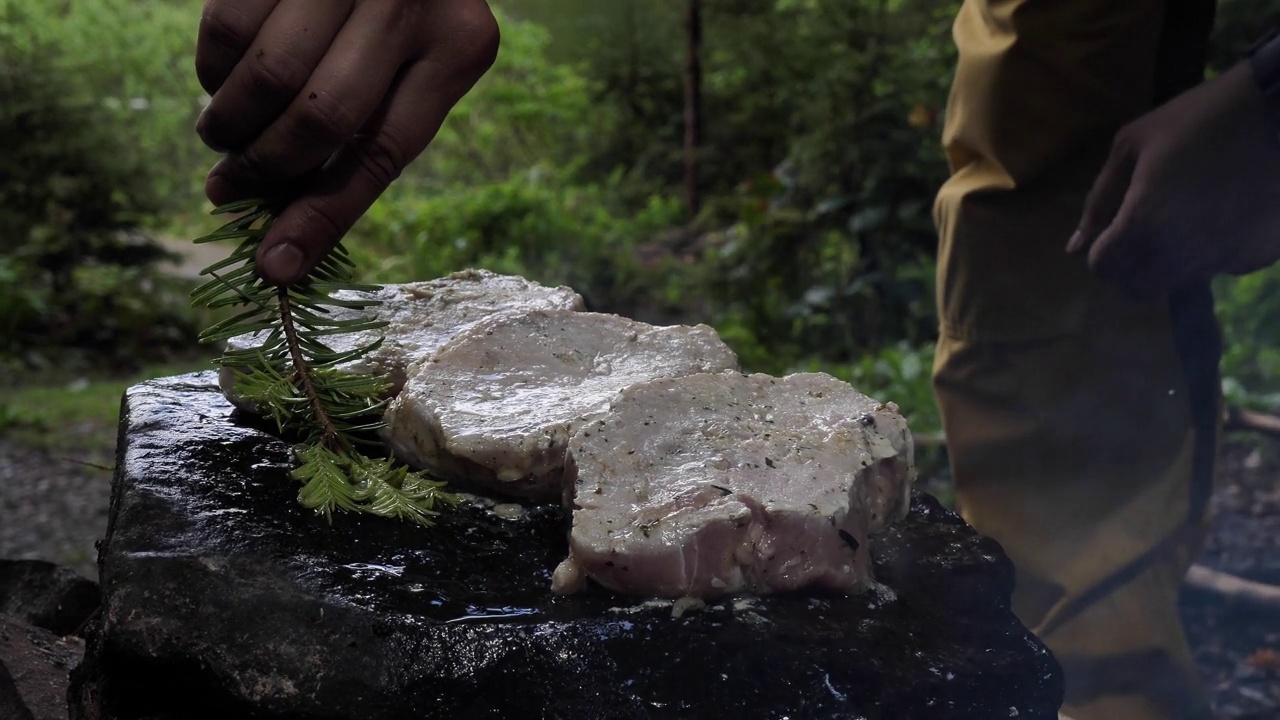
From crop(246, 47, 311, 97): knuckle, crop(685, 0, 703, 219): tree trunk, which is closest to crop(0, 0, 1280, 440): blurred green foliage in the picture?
crop(685, 0, 703, 219): tree trunk

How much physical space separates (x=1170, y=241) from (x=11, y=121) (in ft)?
29.2

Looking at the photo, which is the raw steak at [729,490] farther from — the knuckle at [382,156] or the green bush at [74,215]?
the green bush at [74,215]

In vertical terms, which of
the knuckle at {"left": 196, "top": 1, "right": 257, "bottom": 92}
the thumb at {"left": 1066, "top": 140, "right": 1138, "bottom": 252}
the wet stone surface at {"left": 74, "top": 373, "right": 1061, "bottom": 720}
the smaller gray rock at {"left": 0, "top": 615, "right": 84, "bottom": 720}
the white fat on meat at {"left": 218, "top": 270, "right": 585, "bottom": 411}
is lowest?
the smaller gray rock at {"left": 0, "top": 615, "right": 84, "bottom": 720}

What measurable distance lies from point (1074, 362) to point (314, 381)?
90.7 inches

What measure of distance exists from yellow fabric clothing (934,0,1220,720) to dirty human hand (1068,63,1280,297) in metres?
0.34

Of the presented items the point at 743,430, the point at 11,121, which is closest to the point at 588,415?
the point at 743,430

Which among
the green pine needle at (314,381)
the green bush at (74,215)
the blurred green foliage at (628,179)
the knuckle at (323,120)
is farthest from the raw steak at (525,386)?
the green bush at (74,215)

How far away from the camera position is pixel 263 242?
1.46 meters

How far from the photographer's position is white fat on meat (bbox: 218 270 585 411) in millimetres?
1869

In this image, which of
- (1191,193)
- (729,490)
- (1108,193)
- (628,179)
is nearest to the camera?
(729,490)

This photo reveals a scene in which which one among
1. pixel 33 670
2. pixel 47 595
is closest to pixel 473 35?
pixel 33 670

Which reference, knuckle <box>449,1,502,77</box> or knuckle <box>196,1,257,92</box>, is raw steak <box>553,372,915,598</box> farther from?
knuckle <box>196,1,257,92</box>

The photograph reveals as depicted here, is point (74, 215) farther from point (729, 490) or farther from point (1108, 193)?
point (729, 490)

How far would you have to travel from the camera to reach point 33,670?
70.9 inches
